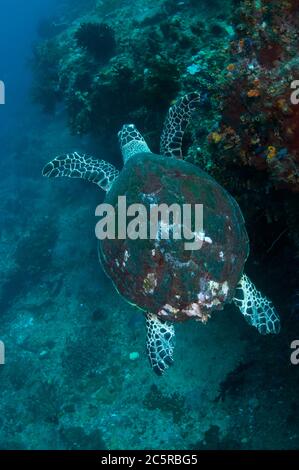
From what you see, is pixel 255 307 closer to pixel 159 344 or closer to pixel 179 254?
pixel 159 344

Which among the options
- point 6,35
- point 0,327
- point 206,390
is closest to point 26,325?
point 0,327

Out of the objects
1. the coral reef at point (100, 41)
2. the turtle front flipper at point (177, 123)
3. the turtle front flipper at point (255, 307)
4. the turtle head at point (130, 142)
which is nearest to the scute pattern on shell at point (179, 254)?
the turtle front flipper at point (255, 307)

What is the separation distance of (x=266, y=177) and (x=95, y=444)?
4.46 meters

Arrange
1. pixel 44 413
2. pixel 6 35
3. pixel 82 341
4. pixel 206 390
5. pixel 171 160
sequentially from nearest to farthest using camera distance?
pixel 171 160
pixel 206 390
pixel 44 413
pixel 82 341
pixel 6 35

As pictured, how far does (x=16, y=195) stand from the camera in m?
13.2

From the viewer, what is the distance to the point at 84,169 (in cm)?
561

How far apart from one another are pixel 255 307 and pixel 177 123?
2.58 metres

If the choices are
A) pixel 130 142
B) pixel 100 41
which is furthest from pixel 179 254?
pixel 100 41

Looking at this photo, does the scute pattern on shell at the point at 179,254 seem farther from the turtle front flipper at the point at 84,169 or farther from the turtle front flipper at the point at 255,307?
the turtle front flipper at the point at 84,169

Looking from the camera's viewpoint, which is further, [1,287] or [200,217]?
[1,287]

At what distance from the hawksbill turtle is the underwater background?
447mm

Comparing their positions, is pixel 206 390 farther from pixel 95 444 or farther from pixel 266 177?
pixel 266 177

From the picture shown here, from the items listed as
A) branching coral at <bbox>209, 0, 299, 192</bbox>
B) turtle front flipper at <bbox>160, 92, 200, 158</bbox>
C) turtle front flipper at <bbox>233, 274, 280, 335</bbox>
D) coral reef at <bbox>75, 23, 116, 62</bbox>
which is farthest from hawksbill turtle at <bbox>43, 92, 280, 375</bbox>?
coral reef at <bbox>75, 23, 116, 62</bbox>

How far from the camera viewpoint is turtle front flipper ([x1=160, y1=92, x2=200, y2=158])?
15.9 ft
